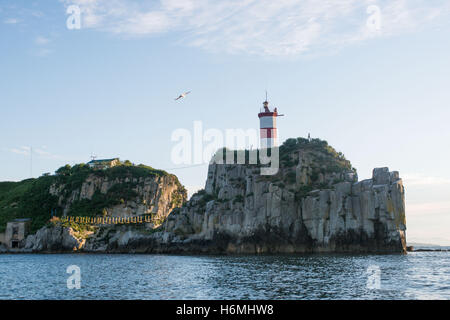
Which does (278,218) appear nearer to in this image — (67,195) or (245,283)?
(245,283)

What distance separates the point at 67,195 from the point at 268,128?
70.5 metres

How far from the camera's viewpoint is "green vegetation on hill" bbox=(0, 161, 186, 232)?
131625 mm

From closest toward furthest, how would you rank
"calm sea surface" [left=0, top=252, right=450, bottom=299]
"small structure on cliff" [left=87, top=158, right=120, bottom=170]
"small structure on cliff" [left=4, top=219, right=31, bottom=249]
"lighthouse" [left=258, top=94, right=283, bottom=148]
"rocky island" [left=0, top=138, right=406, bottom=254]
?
"calm sea surface" [left=0, top=252, right=450, bottom=299], "rocky island" [left=0, top=138, right=406, bottom=254], "lighthouse" [left=258, top=94, right=283, bottom=148], "small structure on cliff" [left=4, top=219, right=31, bottom=249], "small structure on cliff" [left=87, top=158, right=120, bottom=170]

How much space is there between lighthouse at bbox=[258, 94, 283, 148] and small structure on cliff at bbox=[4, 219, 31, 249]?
219 ft

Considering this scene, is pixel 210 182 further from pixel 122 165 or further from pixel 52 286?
pixel 52 286

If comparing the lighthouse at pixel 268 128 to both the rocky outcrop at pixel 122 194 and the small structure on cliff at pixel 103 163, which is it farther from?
the small structure on cliff at pixel 103 163

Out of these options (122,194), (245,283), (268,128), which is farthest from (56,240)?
(245,283)

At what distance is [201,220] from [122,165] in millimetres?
66191

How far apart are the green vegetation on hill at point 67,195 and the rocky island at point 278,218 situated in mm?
14472

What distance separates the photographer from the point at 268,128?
104m

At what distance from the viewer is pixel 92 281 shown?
4462cm

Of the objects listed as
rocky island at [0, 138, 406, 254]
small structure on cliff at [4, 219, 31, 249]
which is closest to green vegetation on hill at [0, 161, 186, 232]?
small structure on cliff at [4, 219, 31, 249]

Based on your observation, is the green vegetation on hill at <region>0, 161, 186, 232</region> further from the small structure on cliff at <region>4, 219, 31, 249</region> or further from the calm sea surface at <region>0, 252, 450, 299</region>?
the calm sea surface at <region>0, 252, 450, 299</region>
